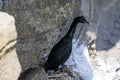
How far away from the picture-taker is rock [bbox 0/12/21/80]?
7.83 ft

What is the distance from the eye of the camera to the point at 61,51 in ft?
11.3

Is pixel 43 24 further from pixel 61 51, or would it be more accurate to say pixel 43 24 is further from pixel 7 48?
pixel 7 48

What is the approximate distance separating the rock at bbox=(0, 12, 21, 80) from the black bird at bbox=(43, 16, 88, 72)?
831 mm

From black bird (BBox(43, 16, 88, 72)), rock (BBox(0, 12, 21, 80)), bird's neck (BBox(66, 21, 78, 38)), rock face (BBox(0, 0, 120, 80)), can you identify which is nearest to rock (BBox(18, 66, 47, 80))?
rock face (BBox(0, 0, 120, 80))

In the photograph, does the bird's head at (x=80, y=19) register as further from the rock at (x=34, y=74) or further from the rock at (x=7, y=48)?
the rock at (x=7, y=48)

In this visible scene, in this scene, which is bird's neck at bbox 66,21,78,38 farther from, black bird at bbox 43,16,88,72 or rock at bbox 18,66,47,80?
rock at bbox 18,66,47,80

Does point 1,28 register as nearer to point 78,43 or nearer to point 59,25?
point 59,25

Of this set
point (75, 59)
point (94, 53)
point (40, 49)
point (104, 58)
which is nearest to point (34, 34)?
point (40, 49)

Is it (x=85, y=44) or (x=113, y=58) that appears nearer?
(x=85, y=44)

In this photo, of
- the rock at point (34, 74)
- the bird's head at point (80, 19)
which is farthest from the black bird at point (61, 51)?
the rock at point (34, 74)

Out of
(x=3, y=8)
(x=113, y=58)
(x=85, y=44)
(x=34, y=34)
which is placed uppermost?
(x=3, y=8)

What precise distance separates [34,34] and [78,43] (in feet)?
1.88

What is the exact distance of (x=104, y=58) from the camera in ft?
13.8

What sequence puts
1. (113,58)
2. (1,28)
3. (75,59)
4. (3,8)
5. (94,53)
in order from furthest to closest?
(113,58), (94,53), (75,59), (3,8), (1,28)
